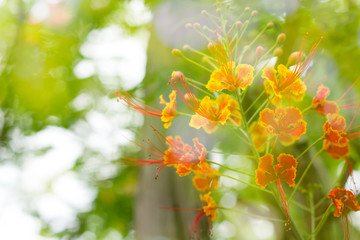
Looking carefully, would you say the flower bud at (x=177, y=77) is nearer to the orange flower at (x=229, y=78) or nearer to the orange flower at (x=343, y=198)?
the orange flower at (x=229, y=78)

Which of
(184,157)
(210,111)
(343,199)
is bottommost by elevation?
(343,199)

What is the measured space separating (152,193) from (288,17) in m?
1.54

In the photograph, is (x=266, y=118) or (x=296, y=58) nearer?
(x=266, y=118)

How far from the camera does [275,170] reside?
0.94 metres

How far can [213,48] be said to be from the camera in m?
1.10

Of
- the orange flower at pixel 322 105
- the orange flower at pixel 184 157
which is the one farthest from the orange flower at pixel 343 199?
the orange flower at pixel 184 157

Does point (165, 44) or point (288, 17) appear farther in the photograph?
point (165, 44)

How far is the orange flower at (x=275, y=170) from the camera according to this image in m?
0.93

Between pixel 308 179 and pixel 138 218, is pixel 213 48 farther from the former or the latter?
pixel 138 218

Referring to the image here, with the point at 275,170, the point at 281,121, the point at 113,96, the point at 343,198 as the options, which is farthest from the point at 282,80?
the point at 113,96

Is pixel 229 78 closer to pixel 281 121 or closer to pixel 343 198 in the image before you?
pixel 281 121

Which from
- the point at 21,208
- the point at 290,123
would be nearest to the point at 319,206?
the point at 290,123

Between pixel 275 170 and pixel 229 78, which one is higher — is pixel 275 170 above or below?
below

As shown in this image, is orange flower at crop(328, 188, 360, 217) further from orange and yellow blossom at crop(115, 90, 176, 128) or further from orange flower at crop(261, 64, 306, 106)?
orange and yellow blossom at crop(115, 90, 176, 128)
